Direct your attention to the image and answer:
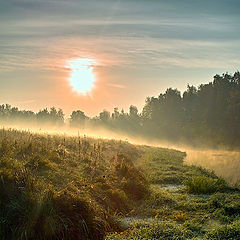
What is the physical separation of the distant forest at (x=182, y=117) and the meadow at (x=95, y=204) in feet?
125

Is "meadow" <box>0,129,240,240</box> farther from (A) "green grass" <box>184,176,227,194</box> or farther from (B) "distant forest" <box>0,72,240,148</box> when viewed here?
(B) "distant forest" <box>0,72,240,148</box>

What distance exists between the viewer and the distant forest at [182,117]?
67.4 m

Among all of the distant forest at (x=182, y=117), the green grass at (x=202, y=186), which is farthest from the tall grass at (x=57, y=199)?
the distant forest at (x=182, y=117)

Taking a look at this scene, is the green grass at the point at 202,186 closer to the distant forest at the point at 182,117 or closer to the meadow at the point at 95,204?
the meadow at the point at 95,204

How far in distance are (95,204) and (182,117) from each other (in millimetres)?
81137

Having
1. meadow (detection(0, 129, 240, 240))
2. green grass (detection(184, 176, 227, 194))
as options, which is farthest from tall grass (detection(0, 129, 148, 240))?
green grass (detection(184, 176, 227, 194))

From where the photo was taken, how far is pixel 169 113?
9400 centimetres

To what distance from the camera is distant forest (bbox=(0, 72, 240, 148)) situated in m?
67.4

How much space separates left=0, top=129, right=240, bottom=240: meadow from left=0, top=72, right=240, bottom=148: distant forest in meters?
38.1

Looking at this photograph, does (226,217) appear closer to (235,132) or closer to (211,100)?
(235,132)

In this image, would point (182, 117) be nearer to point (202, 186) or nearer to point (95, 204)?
point (202, 186)

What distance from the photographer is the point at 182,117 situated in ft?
292

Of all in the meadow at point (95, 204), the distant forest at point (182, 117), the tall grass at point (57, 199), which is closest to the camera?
the tall grass at point (57, 199)

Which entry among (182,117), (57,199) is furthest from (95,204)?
(182,117)
